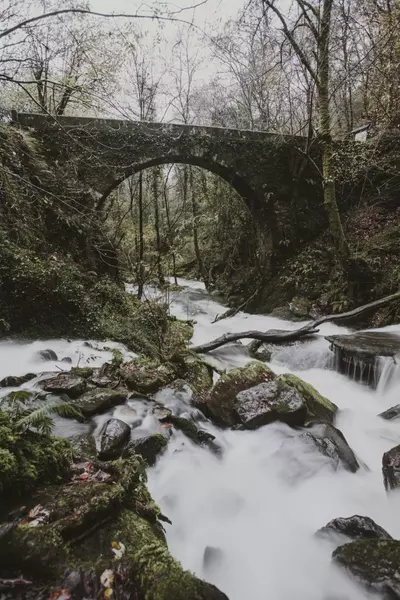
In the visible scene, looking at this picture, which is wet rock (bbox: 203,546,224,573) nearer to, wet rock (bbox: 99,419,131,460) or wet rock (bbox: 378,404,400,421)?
wet rock (bbox: 99,419,131,460)

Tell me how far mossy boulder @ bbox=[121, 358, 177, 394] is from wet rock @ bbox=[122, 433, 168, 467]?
48.3 inches

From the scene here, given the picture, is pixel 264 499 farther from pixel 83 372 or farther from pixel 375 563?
pixel 83 372

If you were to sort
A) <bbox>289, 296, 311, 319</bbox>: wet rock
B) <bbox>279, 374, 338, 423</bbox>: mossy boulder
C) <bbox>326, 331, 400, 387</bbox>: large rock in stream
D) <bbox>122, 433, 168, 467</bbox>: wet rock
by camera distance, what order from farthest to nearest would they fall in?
<bbox>289, 296, 311, 319</bbox>: wet rock < <bbox>326, 331, 400, 387</bbox>: large rock in stream < <bbox>279, 374, 338, 423</bbox>: mossy boulder < <bbox>122, 433, 168, 467</bbox>: wet rock

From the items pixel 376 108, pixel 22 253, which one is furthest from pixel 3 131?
pixel 376 108

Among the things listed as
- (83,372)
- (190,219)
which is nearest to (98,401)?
(83,372)

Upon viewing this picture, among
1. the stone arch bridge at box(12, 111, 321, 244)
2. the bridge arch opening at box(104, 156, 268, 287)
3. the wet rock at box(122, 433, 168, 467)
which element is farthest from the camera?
the bridge arch opening at box(104, 156, 268, 287)

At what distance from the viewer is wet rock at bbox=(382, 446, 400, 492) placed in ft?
9.98

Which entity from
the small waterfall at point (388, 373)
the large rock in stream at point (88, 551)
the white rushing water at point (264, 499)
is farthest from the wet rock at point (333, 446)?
the large rock in stream at point (88, 551)

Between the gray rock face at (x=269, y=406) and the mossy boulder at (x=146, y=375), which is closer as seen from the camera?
the gray rock face at (x=269, y=406)

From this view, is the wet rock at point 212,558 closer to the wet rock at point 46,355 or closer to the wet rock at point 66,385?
the wet rock at point 66,385

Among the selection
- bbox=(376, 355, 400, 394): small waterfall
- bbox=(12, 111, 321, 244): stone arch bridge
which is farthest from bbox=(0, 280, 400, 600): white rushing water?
bbox=(12, 111, 321, 244): stone arch bridge

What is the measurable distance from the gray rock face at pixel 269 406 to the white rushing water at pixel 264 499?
4.3 inches

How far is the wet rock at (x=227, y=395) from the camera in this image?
413 cm

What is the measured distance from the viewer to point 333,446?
3607 mm
